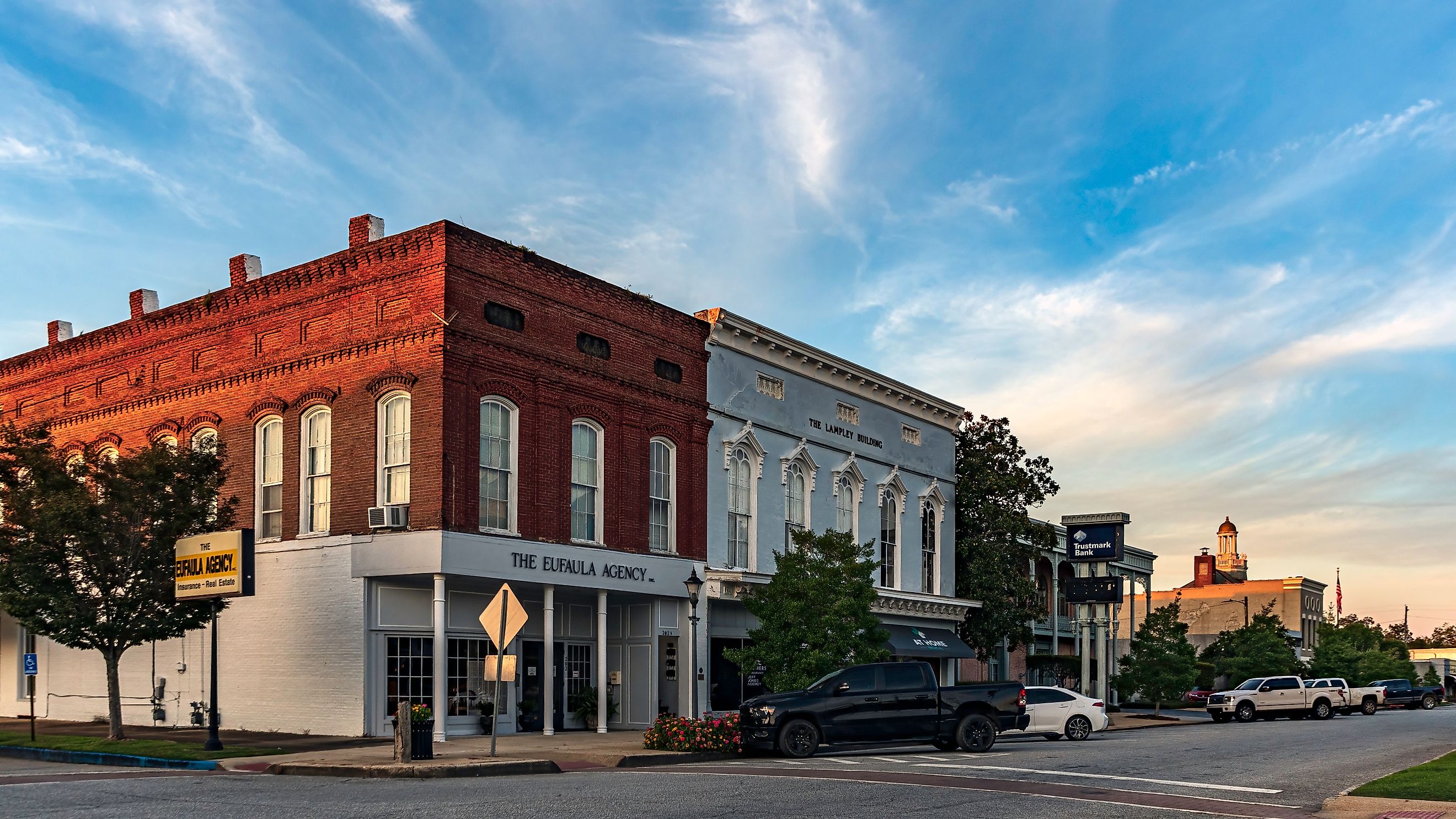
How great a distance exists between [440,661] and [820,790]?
40.5 feet

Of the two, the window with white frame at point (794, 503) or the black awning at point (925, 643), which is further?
the black awning at point (925, 643)

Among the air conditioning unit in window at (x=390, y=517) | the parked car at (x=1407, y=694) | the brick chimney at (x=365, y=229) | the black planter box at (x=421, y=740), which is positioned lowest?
the parked car at (x=1407, y=694)

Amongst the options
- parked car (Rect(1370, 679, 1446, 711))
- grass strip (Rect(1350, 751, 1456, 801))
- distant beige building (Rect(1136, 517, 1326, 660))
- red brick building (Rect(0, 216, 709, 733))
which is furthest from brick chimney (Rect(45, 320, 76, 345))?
distant beige building (Rect(1136, 517, 1326, 660))

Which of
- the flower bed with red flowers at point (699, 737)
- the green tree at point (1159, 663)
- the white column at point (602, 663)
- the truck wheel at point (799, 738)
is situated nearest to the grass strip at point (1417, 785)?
the truck wheel at point (799, 738)

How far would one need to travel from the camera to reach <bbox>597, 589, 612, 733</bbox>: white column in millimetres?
30953

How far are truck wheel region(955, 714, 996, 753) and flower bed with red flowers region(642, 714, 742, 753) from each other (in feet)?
14.3

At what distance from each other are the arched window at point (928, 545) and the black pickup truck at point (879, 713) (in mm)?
18821

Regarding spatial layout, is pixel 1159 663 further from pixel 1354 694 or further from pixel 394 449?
pixel 394 449

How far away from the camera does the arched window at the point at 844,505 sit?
4084cm

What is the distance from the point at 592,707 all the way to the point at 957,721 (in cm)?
1006

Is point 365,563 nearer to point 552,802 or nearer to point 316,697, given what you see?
point 316,697

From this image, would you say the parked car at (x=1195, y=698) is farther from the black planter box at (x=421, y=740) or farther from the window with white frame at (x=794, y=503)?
the black planter box at (x=421, y=740)

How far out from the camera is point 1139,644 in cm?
5353

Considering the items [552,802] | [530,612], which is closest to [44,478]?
[530,612]
